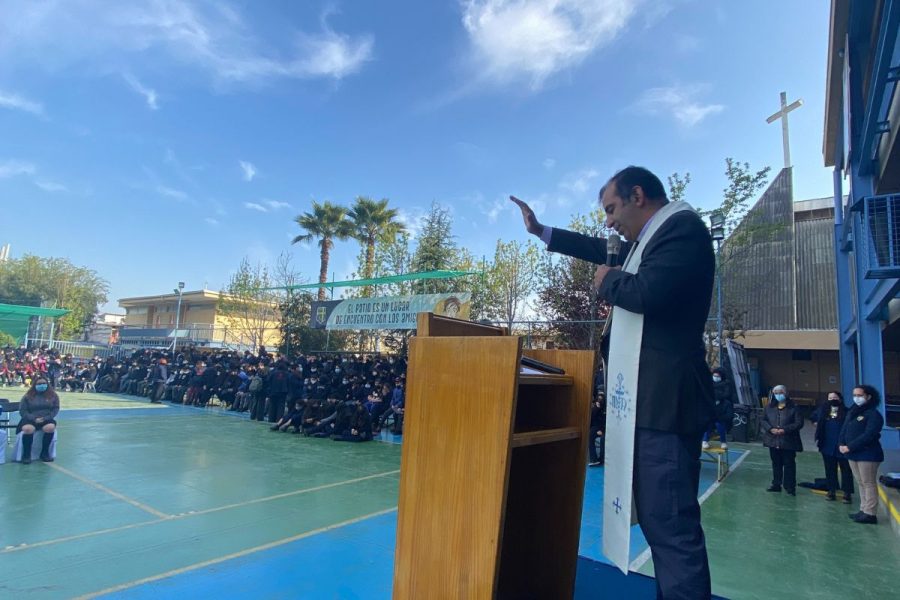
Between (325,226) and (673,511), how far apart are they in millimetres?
23719

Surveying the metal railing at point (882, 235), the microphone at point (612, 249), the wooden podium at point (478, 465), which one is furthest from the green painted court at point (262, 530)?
the metal railing at point (882, 235)

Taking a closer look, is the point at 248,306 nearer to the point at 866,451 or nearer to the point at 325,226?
the point at 325,226

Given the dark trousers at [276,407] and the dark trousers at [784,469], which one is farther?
the dark trousers at [276,407]

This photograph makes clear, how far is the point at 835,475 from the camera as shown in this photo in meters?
6.51

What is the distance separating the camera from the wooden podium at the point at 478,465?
4.62ft

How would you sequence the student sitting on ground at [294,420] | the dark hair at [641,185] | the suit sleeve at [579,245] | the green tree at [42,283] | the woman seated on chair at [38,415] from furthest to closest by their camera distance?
1. the green tree at [42,283]
2. the student sitting on ground at [294,420]
3. the woman seated on chair at [38,415]
4. the suit sleeve at [579,245]
5. the dark hair at [641,185]

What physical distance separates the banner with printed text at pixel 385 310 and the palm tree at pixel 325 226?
350 inches

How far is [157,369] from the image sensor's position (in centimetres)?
1734

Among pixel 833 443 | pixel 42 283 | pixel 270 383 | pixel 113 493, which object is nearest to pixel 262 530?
pixel 113 493

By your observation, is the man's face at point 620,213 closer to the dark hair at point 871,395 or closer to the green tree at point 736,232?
the dark hair at point 871,395

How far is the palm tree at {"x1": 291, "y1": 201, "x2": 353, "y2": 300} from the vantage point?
2364 cm

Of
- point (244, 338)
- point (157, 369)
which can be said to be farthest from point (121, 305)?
point (157, 369)

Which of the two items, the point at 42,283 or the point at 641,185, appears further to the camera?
the point at 42,283

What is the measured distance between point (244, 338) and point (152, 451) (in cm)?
1871
